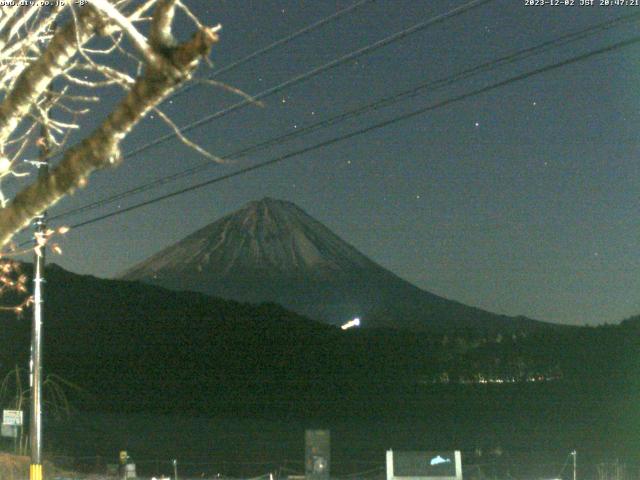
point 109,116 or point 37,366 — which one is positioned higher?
point 109,116

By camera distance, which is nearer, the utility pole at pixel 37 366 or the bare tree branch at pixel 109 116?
the bare tree branch at pixel 109 116

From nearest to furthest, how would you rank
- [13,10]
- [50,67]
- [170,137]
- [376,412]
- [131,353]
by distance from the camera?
[50,67] < [13,10] < [170,137] < [376,412] < [131,353]

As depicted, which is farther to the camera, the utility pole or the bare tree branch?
the utility pole

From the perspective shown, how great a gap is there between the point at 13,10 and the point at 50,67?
72.6 inches

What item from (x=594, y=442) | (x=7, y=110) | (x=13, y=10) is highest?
(x=13, y=10)

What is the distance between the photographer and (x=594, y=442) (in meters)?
66.8

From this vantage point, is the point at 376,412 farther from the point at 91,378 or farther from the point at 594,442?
the point at 594,442

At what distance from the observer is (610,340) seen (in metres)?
122

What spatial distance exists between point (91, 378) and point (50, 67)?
343 feet

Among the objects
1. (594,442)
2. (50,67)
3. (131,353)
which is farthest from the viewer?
(131,353)

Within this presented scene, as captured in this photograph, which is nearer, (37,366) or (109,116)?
(109,116)

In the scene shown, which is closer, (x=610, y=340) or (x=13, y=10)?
(x=13, y=10)

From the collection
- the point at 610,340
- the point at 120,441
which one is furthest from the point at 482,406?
the point at 120,441

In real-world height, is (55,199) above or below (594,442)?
above
